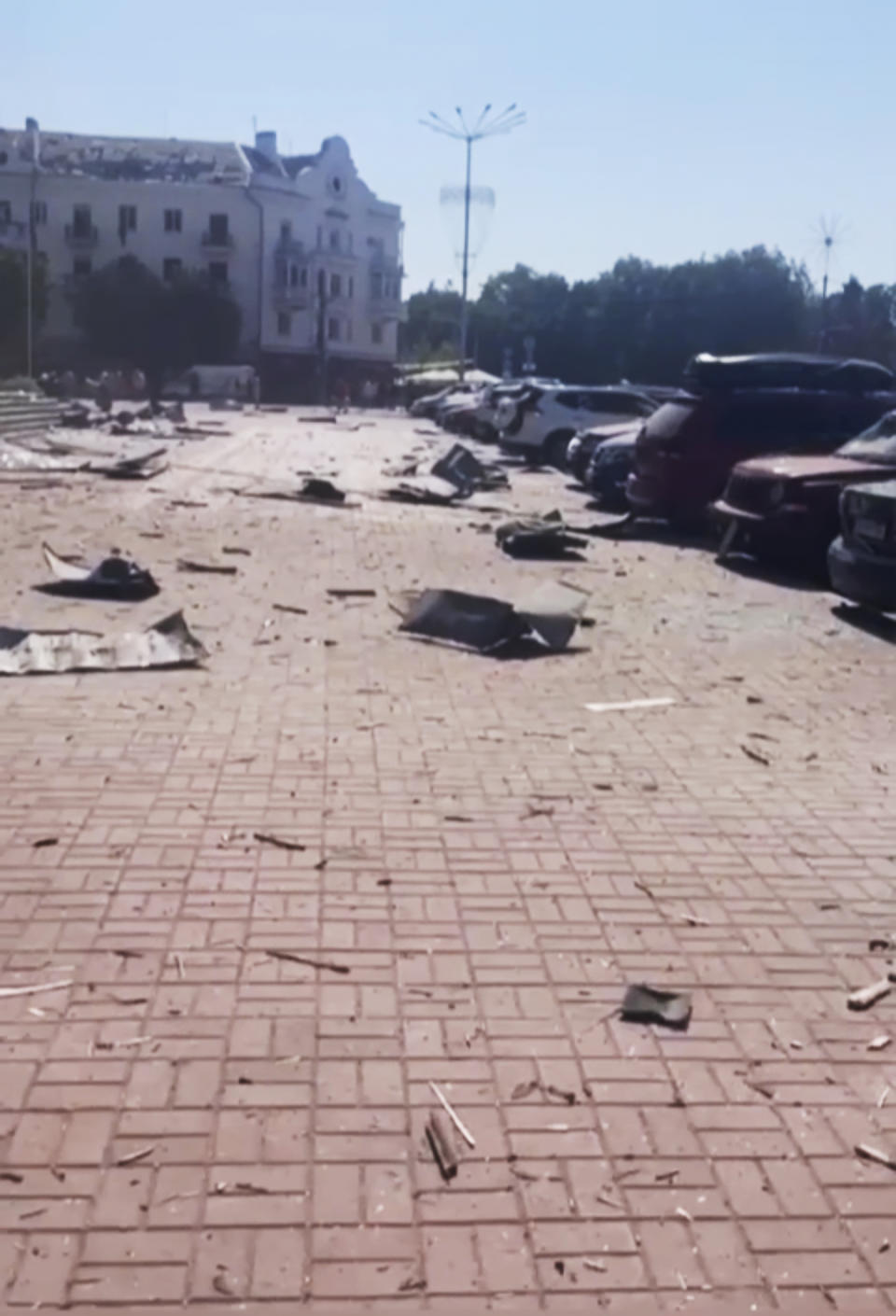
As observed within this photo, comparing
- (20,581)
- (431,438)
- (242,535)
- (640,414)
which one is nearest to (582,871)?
(20,581)

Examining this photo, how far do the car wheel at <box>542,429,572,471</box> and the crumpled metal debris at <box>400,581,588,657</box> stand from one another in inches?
876

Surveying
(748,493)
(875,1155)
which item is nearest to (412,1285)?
(875,1155)

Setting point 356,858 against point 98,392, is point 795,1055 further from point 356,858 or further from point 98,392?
point 98,392

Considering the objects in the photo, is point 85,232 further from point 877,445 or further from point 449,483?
point 877,445

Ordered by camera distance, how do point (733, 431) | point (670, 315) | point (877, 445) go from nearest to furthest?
point (877, 445)
point (733, 431)
point (670, 315)

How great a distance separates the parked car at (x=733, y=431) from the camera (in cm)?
1928

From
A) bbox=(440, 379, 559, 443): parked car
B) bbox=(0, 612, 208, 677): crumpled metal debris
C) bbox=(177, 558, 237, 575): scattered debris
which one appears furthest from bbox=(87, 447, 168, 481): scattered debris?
bbox=(0, 612, 208, 677): crumpled metal debris

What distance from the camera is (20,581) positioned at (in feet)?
46.0

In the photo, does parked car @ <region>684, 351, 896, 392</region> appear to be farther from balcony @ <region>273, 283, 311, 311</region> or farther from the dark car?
balcony @ <region>273, 283, 311, 311</region>

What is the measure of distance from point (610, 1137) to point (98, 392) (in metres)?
63.5

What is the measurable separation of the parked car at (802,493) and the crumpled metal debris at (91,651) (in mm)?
6827

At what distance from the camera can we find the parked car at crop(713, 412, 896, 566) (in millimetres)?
15453

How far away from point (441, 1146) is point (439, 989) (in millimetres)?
1025

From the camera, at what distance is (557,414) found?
112 ft
